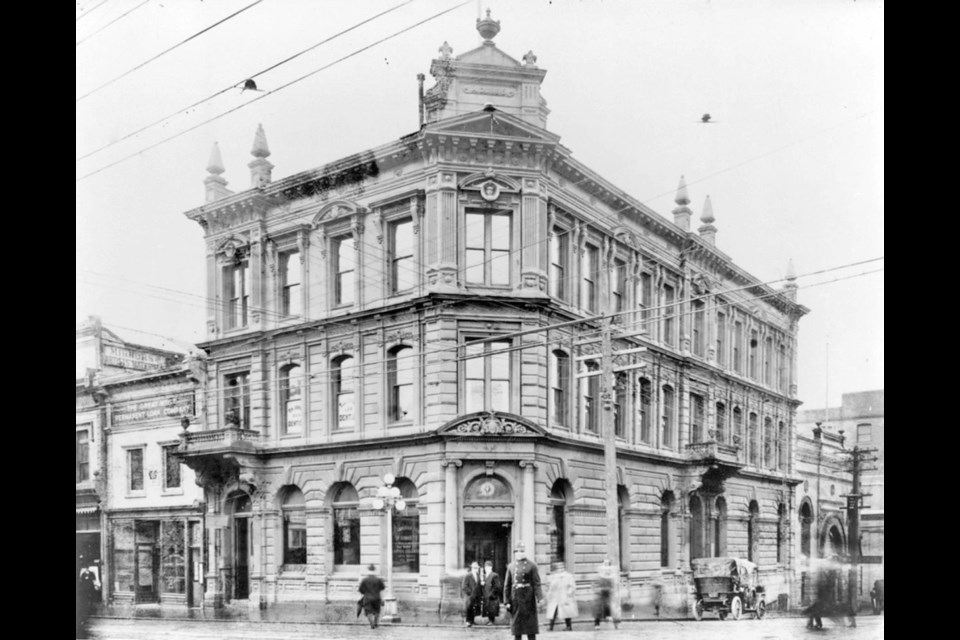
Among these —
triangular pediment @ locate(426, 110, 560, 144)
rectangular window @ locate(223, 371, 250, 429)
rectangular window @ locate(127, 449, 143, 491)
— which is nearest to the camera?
triangular pediment @ locate(426, 110, 560, 144)

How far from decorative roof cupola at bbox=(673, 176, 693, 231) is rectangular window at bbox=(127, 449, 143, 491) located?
341 inches

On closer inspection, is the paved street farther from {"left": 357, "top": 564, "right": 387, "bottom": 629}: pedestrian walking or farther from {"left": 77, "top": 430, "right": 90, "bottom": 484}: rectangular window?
{"left": 77, "top": 430, "right": 90, "bottom": 484}: rectangular window

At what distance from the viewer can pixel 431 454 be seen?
11.6 m

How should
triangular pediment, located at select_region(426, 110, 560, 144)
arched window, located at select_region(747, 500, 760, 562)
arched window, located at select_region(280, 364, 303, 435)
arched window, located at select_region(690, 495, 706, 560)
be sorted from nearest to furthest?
1. triangular pediment, located at select_region(426, 110, 560, 144)
2. arched window, located at select_region(690, 495, 706, 560)
3. arched window, located at select_region(280, 364, 303, 435)
4. arched window, located at select_region(747, 500, 760, 562)

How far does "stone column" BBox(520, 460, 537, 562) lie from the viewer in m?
11.4

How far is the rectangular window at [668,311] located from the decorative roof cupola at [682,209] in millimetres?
982

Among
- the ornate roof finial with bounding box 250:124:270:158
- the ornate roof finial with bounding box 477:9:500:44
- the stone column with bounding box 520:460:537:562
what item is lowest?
the stone column with bounding box 520:460:537:562

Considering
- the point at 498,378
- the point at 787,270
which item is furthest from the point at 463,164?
the point at 787,270

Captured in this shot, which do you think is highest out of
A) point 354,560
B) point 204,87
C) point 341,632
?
point 204,87

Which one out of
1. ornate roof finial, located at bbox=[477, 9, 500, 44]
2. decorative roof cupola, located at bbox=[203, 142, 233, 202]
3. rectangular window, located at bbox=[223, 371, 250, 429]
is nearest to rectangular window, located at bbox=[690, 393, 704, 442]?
ornate roof finial, located at bbox=[477, 9, 500, 44]

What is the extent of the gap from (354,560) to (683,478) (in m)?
4.59

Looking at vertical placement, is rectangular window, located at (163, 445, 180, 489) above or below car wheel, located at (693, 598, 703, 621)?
above

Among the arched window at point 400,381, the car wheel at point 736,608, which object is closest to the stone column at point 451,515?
the arched window at point 400,381
